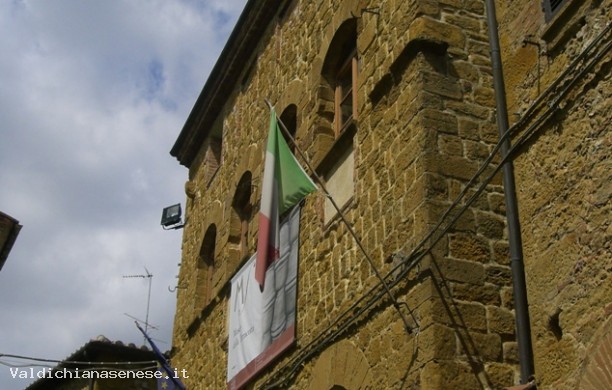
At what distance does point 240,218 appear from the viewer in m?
12.9

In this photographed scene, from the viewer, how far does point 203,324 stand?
12945 millimetres

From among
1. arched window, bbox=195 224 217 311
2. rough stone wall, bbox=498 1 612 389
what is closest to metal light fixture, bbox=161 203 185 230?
arched window, bbox=195 224 217 311

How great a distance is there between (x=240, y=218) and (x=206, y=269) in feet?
4.76

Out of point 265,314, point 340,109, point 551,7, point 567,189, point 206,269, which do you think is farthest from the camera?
point 206,269

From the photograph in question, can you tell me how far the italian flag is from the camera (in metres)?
8.82

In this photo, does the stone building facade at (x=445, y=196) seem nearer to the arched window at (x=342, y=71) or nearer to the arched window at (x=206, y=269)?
the arched window at (x=342, y=71)

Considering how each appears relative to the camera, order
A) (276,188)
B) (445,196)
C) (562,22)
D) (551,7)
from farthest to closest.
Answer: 1. (276,188)
2. (445,196)
3. (551,7)
4. (562,22)

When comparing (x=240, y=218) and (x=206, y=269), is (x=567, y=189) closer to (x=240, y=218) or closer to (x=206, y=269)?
(x=240, y=218)

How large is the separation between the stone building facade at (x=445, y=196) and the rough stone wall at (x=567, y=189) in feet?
0.04

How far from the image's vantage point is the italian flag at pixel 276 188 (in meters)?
8.82

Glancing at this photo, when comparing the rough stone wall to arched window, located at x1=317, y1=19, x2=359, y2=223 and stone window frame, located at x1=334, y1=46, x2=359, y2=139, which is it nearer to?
arched window, located at x1=317, y1=19, x2=359, y2=223

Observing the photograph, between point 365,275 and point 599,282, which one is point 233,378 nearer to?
point 365,275

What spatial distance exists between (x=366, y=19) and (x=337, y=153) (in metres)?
1.34

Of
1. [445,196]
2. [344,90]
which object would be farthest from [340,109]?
[445,196]
